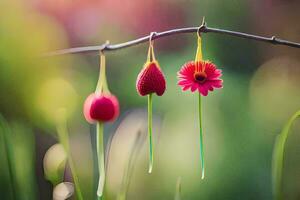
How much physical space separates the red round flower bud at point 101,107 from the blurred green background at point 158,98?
0.06 feet

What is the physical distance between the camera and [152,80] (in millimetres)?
1201

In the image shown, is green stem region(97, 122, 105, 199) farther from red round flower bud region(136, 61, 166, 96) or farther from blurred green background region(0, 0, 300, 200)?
red round flower bud region(136, 61, 166, 96)

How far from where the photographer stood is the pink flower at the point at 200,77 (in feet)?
3.91

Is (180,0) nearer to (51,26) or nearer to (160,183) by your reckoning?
(51,26)

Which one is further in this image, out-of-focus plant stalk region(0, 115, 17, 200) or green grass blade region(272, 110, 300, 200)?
out-of-focus plant stalk region(0, 115, 17, 200)

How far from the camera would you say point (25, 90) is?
1.29 m

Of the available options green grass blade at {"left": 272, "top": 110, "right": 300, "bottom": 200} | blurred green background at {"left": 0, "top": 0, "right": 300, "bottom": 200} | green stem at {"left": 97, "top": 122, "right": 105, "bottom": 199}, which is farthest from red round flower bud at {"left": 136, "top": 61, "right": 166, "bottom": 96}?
green grass blade at {"left": 272, "top": 110, "right": 300, "bottom": 200}

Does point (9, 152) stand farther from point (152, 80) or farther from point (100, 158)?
Result: point (152, 80)

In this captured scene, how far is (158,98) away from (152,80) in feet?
0.16

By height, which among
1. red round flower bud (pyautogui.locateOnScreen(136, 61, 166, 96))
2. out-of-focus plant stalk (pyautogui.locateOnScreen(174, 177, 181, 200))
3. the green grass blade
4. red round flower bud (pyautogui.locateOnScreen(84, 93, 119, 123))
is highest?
red round flower bud (pyautogui.locateOnScreen(136, 61, 166, 96))

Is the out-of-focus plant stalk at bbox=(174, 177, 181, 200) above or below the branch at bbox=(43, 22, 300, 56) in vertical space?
below

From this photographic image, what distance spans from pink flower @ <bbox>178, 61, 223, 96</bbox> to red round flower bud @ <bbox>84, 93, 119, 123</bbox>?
17 centimetres

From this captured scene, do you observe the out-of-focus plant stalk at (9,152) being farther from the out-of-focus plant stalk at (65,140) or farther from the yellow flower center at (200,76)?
the yellow flower center at (200,76)

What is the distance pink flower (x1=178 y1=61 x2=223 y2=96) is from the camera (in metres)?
1.19
